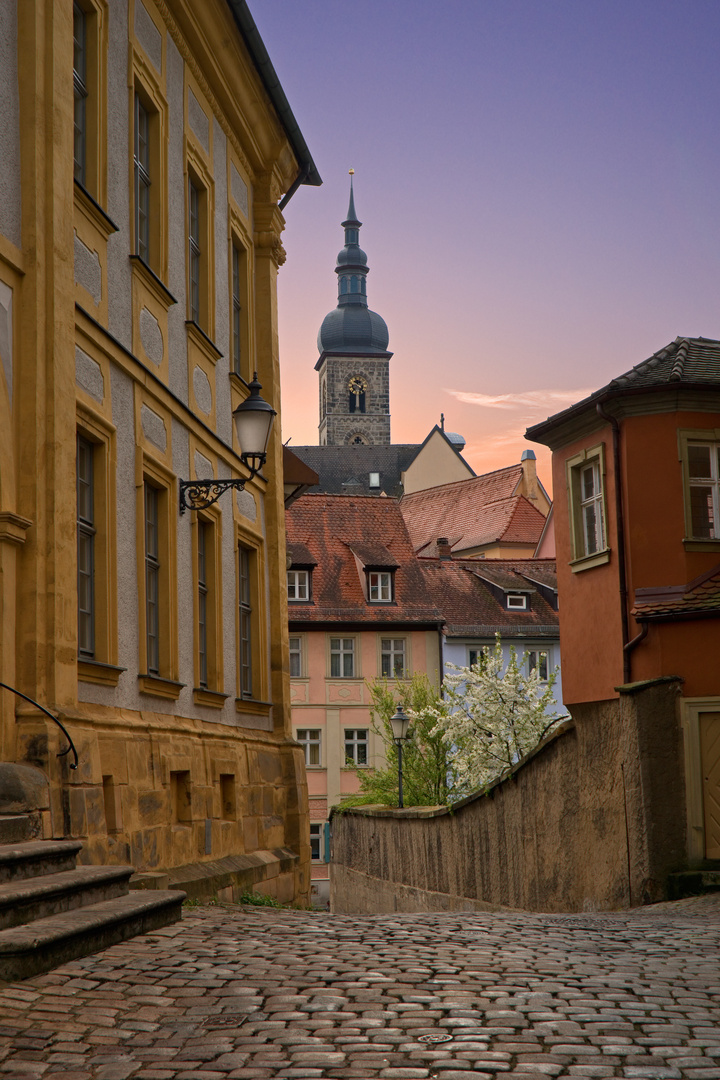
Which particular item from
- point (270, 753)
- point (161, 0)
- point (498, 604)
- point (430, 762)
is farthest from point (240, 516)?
point (498, 604)

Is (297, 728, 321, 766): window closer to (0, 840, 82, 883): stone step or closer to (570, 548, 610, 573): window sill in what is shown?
(570, 548, 610, 573): window sill

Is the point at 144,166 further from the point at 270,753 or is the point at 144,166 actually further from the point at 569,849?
the point at 569,849

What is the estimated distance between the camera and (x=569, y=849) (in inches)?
718

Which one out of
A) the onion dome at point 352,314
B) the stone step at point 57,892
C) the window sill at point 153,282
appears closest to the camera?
the stone step at point 57,892

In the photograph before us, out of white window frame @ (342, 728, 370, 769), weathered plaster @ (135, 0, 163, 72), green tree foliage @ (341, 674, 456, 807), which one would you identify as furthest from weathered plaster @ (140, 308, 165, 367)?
white window frame @ (342, 728, 370, 769)

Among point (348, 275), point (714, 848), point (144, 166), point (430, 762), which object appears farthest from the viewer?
point (348, 275)

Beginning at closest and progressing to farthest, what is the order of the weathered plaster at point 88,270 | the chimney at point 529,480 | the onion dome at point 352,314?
the weathered plaster at point 88,270 → the chimney at point 529,480 → the onion dome at point 352,314

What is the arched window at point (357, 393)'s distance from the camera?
129m

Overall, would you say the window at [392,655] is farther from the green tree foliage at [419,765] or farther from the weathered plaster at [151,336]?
the weathered plaster at [151,336]

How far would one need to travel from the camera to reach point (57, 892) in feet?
21.9

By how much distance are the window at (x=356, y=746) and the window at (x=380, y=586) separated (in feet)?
15.6

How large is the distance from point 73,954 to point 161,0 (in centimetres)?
984

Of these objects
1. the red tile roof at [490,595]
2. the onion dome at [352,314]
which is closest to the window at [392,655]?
the red tile roof at [490,595]

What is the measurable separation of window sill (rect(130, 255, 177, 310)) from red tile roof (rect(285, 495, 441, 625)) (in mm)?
34125
